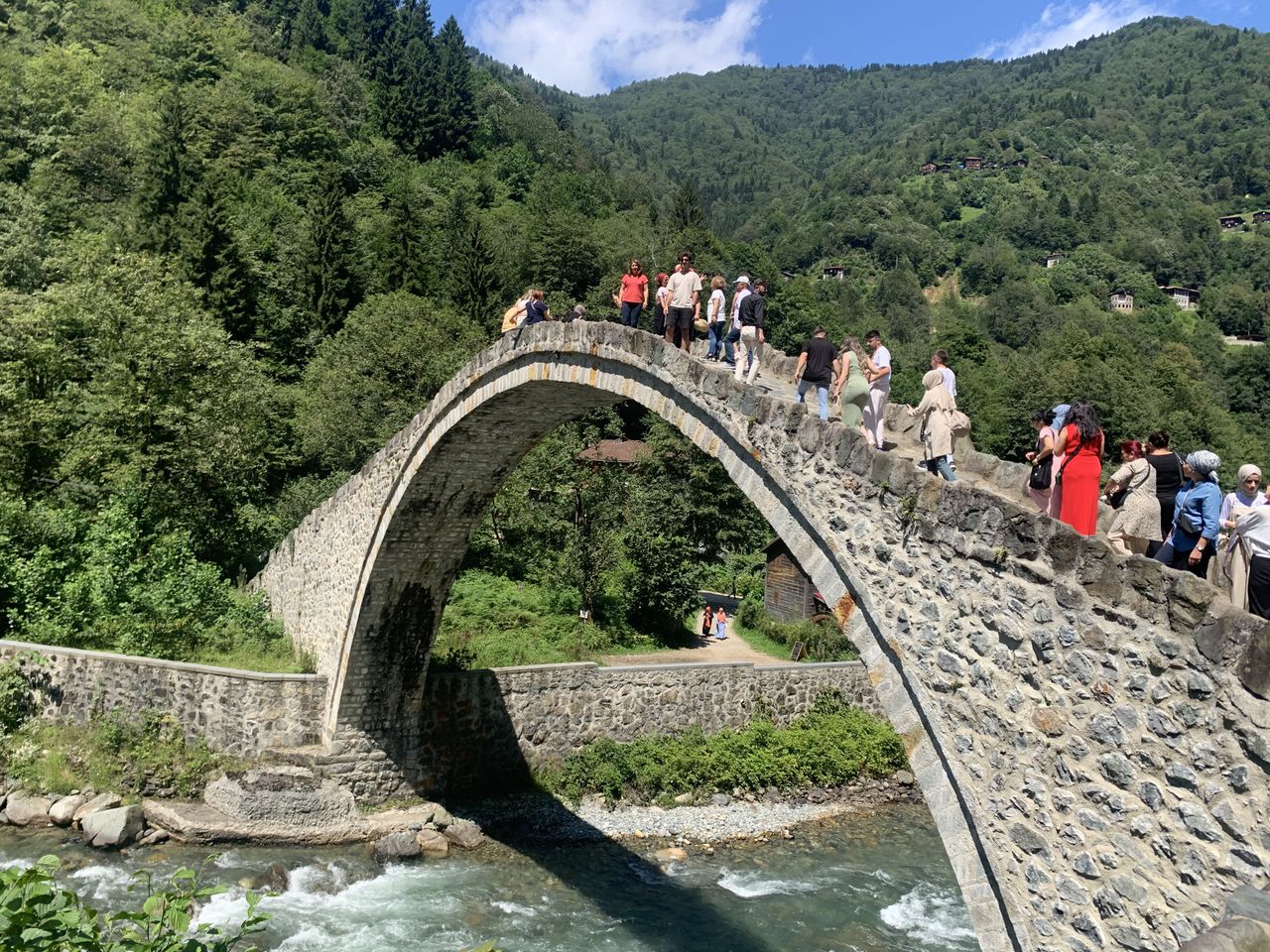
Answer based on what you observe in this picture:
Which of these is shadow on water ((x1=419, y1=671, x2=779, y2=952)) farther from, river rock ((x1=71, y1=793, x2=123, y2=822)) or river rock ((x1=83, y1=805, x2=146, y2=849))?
river rock ((x1=71, y1=793, x2=123, y2=822))

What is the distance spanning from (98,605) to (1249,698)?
1586 cm

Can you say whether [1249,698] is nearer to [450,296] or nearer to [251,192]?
[450,296]

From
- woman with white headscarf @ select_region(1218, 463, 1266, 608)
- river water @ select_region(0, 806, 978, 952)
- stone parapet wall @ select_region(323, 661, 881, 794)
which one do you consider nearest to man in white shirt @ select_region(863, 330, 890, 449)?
woman with white headscarf @ select_region(1218, 463, 1266, 608)

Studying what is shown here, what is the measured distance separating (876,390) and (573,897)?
9.24 m

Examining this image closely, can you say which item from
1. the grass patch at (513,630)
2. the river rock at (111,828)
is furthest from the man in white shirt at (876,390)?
the river rock at (111,828)

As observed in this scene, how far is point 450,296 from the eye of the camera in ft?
107

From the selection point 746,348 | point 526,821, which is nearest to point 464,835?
point 526,821

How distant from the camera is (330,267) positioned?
30562 millimetres

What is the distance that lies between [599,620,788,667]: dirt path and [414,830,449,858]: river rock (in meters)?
5.41

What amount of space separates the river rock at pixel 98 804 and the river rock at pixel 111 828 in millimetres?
157

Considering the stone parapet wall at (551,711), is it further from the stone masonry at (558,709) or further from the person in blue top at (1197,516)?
the person in blue top at (1197,516)

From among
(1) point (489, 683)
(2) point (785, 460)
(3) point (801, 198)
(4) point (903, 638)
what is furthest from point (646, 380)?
(3) point (801, 198)

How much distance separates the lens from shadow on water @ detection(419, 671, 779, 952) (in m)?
13.8

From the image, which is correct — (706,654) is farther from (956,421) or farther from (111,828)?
(956,421)
